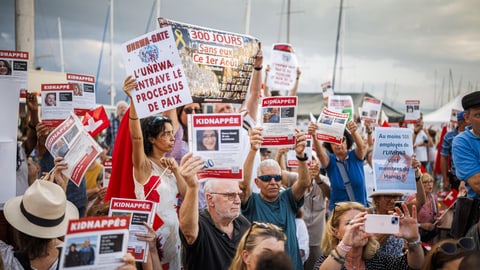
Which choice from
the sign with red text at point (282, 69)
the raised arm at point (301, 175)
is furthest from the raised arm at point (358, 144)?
the sign with red text at point (282, 69)

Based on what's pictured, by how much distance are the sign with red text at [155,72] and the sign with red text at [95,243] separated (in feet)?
5.45

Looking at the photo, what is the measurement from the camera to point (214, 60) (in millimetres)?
4520

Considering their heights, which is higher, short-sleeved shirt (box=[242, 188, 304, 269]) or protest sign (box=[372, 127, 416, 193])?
protest sign (box=[372, 127, 416, 193])

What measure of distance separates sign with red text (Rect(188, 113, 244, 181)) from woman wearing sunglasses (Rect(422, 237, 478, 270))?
4.59 feet

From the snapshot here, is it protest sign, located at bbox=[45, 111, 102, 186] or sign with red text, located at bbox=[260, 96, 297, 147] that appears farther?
sign with red text, located at bbox=[260, 96, 297, 147]

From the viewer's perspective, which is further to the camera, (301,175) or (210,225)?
(301,175)

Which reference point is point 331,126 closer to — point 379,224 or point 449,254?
point 379,224

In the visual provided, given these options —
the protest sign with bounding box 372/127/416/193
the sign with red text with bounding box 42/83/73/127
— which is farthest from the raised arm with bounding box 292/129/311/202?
the sign with red text with bounding box 42/83/73/127

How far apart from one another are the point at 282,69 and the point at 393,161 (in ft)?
13.3

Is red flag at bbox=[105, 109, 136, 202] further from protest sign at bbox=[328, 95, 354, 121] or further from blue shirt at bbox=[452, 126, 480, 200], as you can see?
protest sign at bbox=[328, 95, 354, 121]

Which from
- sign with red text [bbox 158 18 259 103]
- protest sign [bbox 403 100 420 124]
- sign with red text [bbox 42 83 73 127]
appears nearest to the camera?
sign with red text [bbox 158 18 259 103]

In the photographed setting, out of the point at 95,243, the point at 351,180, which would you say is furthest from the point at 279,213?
the point at 95,243

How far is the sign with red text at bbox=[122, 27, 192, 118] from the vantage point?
152 inches

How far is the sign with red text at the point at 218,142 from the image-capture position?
347 cm
